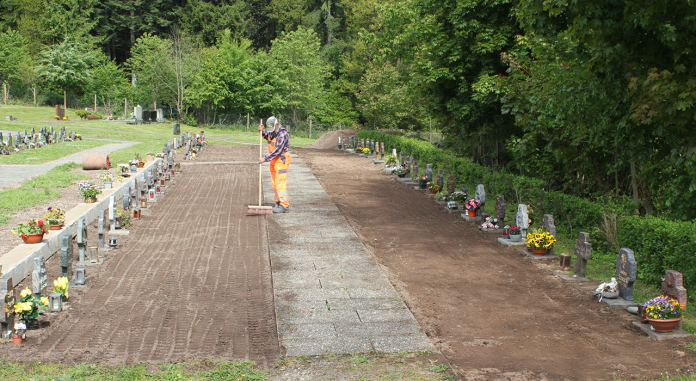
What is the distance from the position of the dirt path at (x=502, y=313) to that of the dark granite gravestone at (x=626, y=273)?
0.42m

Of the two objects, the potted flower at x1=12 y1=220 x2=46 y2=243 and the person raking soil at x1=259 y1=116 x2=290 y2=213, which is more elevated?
the person raking soil at x1=259 y1=116 x2=290 y2=213

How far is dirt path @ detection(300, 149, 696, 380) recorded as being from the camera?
6.43m

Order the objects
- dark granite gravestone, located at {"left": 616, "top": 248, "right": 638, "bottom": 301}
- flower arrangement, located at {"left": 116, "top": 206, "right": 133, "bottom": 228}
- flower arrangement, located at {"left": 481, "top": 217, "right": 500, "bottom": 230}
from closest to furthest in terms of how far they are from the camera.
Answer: dark granite gravestone, located at {"left": 616, "top": 248, "right": 638, "bottom": 301}
flower arrangement, located at {"left": 116, "top": 206, "right": 133, "bottom": 228}
flower arrangement, located at {"left": 481, "top": 217, "right": 500, "bottom": 230}

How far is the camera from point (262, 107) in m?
53.0

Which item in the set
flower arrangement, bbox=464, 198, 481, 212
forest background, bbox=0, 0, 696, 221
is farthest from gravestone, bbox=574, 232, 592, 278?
flower arrangement, bbox=464, 198, 481, 212

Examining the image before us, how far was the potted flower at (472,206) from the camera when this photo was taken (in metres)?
14.6

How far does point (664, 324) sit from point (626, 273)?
4.25 feet

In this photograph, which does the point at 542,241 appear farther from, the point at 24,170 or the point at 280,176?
the point at 24,170

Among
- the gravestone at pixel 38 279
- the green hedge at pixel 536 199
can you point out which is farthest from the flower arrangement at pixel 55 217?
the green hedge at pixel 536 199

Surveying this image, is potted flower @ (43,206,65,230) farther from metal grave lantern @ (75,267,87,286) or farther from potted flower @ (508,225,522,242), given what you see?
potted flower @ (508,225,522,242)

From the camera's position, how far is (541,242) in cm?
1092

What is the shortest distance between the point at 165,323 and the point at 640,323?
6278 mm

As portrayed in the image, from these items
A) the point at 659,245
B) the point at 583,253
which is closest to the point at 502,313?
the point at 583,253

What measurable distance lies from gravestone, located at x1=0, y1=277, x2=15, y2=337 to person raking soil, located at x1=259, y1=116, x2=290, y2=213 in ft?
26.4
